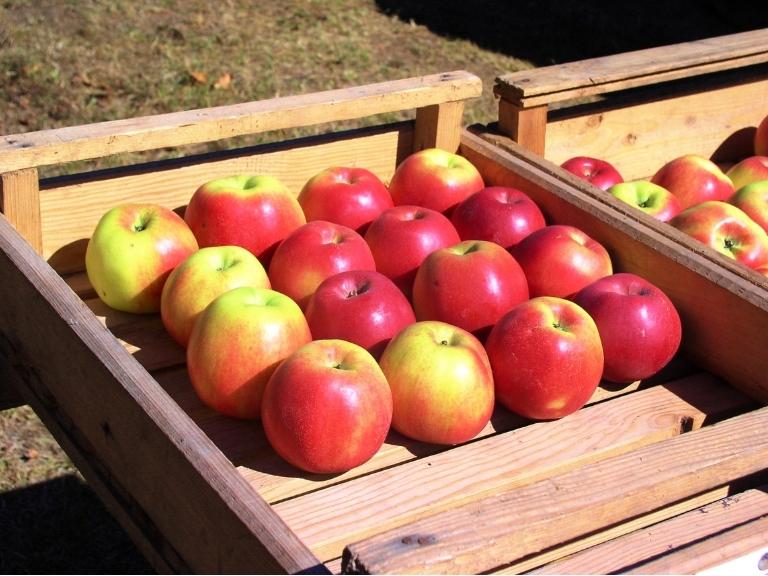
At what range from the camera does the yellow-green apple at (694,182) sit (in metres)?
2.15

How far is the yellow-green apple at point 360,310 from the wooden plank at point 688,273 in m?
0.45

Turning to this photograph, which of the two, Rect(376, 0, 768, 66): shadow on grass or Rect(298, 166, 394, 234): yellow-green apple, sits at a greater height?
Rect(298, 166, 394, 234): yellow-green apple

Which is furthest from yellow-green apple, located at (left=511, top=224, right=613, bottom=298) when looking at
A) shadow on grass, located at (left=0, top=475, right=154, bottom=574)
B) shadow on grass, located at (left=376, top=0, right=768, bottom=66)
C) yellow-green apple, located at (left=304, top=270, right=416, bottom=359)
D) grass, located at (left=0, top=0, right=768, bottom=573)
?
shadow on grass, located at (left=376, top=0, right=768, bottom=66)

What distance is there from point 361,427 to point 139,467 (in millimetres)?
280

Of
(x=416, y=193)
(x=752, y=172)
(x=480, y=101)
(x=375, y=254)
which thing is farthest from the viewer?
(x=480, y=101)

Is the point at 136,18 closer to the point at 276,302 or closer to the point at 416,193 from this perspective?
the point at 416,193

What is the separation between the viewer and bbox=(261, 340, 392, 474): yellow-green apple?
1.31 meters

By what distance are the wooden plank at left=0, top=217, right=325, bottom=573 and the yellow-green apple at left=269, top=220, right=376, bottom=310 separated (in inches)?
14.7

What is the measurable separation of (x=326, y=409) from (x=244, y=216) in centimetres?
56

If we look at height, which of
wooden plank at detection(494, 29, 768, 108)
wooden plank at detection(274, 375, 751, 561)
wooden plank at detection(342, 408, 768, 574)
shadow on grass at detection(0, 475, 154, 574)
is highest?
wooden plank at detection(494, 29, 768, 108)

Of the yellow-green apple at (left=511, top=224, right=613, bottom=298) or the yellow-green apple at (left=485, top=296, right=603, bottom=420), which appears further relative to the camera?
the yellow-green apple at (left=511, top=224, right=613, bottom=298)

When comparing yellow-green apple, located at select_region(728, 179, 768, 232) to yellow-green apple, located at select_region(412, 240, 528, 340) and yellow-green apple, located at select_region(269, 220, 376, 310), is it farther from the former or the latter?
yellow-green apple, located at select_region(269, 220, 376, 310)

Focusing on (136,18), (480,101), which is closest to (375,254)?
(480,101)

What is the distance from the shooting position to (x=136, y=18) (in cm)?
484
